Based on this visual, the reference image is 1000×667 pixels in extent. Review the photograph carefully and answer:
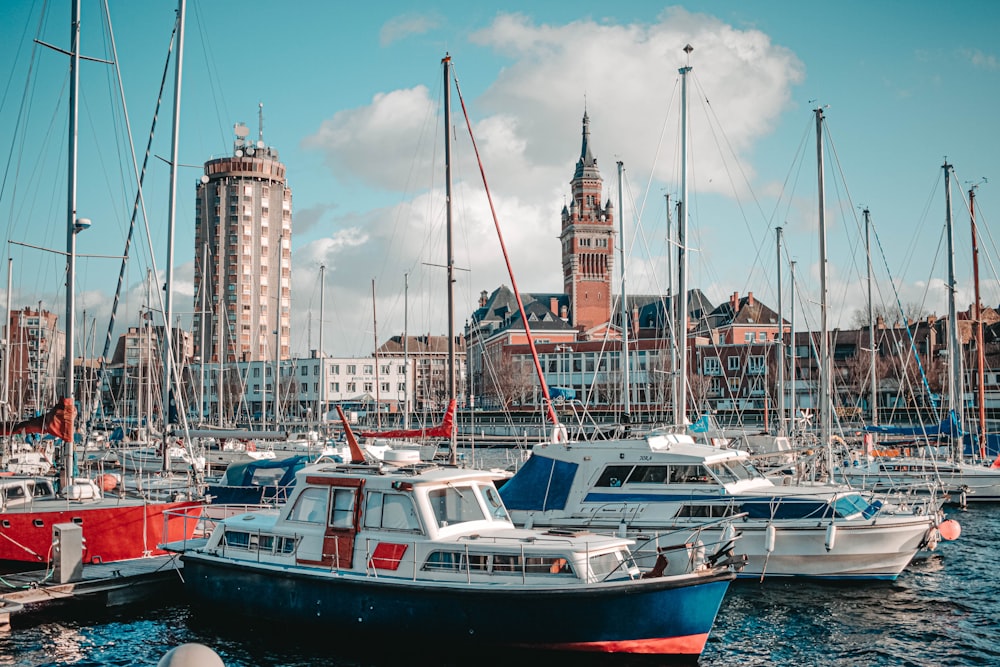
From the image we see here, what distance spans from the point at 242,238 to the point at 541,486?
106 m

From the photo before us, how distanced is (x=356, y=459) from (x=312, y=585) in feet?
8.18

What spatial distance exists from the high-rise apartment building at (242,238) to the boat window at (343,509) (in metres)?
105

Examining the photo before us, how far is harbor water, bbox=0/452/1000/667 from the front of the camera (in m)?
15.2

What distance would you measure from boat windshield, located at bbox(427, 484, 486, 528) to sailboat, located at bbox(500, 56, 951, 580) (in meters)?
5.58

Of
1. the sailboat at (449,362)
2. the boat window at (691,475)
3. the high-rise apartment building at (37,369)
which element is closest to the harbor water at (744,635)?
the boat window at (691,475)

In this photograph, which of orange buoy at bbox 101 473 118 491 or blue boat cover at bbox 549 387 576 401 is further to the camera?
blue boat cover at bbox 549 387 576 401

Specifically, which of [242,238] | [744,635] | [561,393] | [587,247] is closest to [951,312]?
[561,393]

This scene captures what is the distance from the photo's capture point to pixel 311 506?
16453 millimetres

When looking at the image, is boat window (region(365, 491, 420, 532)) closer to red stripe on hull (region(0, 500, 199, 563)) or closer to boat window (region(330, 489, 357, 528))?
boat window (region(330, 489, 357, 528))

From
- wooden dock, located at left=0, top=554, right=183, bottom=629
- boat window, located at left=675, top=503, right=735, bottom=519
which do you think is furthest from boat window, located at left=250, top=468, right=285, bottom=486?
boat window, located at left=675, top=503, right=735, bottom=519

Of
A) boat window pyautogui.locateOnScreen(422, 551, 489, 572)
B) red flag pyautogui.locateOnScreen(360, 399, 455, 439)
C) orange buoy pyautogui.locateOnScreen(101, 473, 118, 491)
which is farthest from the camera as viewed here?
orange buoy pyautogui.locateOnScreen(101, 473, 118, 491)

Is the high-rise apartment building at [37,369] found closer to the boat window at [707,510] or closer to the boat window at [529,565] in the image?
the boat window at [529,565]

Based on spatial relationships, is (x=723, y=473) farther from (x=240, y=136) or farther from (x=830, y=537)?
(x=240, y=136)

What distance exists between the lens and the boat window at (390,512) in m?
15.5
